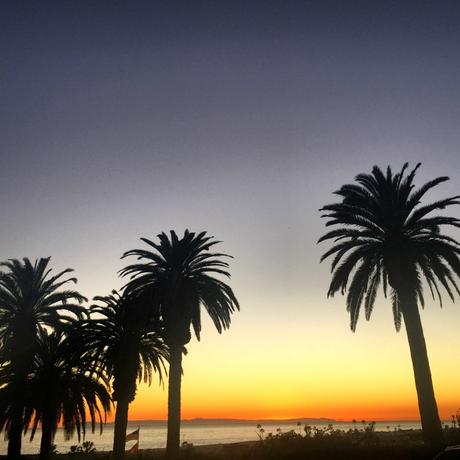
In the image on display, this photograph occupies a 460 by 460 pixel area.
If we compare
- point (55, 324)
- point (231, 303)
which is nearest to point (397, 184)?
point (231, 303)

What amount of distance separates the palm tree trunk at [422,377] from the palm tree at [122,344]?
16030mm

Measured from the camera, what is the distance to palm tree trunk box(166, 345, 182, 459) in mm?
28344

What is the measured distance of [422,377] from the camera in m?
25.2

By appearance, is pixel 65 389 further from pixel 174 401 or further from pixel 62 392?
pixel 174 401

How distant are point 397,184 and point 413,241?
3945mm

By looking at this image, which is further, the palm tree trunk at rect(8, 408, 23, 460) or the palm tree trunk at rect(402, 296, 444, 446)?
the palm tree trunk at rect(8, 408, 23, 460)

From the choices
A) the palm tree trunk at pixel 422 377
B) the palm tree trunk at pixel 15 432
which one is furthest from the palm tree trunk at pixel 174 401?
the palm tree trunk at pixel 422 377

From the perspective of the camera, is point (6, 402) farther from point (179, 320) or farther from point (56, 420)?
point (179, 320)

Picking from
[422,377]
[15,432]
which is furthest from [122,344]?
[422,377]

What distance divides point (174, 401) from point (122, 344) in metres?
5.14

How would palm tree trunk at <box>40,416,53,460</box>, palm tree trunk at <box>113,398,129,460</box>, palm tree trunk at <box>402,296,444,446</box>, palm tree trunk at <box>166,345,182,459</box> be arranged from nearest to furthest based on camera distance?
palm tree trunk at <box>402,296,444,446</box>
palm tree trunk at <box>166,345,182,459</box>
palm tree trunk at <box>113,398,129,460</box>
palm tree trunk at <box>40,416,53,460</box>

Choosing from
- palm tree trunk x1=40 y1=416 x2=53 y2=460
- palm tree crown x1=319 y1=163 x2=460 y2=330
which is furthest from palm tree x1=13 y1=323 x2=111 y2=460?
palm tree crown x1=319 y1=163 x2=460 y2=330

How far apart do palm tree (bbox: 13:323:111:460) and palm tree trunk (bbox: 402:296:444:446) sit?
20.5m

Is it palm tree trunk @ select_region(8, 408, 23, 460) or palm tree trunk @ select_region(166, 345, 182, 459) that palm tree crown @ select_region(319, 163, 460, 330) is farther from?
palm tree trunk @ select_region(8, 408, 23, 460)
